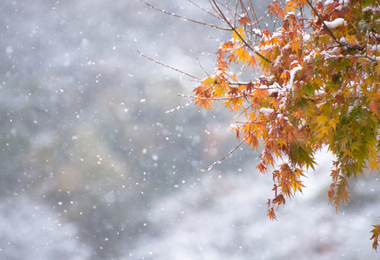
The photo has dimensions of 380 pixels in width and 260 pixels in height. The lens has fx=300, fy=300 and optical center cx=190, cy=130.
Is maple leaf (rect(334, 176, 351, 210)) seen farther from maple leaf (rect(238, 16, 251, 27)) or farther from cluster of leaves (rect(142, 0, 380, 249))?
maple leaf (rect(238, 16, 251, 27))

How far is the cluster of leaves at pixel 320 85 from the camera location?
3.80 metres

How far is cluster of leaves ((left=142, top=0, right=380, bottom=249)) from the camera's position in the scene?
3801 millimetres

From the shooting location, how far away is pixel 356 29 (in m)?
3.71

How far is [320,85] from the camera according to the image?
4234mm

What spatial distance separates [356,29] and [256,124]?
5.73ft

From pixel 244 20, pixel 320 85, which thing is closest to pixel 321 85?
pixel 320 85

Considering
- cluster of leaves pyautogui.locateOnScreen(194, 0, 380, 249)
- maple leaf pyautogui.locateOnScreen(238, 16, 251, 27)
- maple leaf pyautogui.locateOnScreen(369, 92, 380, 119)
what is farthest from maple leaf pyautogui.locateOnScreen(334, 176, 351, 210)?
maple leaf pyautogui.locateOnScreen(238, 16, 251, 27)

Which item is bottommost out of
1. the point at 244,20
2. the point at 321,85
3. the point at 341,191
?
the point at 341,191

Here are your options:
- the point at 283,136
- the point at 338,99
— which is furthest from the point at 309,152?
the point at 338,99

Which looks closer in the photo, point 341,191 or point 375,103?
point 375,103

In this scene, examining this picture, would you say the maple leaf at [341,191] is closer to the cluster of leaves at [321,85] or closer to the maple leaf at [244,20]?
the cluster of leaves at [321,85]

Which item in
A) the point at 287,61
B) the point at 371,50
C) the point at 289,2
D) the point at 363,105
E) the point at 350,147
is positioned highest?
the point at 289,2

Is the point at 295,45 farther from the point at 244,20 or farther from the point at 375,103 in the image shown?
the point at 375,103

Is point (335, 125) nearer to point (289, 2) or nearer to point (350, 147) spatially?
point (350, 147)
